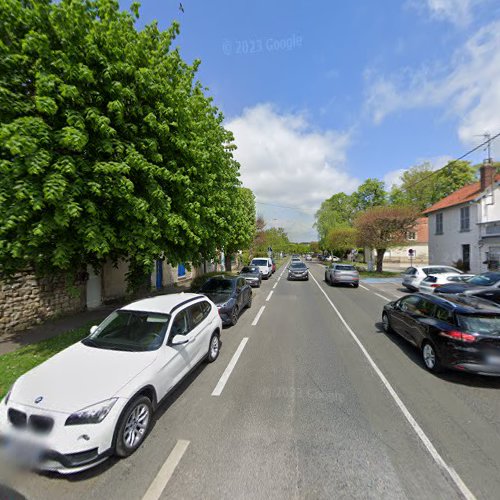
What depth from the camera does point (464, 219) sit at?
21.2m

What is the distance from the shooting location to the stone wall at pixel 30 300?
23.8ft

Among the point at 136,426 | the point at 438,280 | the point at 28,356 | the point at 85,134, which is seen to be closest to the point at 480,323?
the point at 136,426

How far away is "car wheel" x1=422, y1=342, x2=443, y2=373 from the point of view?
4.87 meters

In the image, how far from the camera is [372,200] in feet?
163

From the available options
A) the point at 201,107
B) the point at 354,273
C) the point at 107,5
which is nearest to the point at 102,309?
the point at 201,107

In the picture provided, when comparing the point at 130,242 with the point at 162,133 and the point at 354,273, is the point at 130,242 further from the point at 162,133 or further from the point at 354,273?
the point at 354,273

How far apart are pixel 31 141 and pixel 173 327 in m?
3.91

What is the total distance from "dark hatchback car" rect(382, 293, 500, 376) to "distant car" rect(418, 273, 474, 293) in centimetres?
820

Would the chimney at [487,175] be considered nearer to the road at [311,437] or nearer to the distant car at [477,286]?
the distant car at [477,286]

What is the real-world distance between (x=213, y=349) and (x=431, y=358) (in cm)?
445

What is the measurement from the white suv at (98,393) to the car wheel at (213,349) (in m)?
1.02

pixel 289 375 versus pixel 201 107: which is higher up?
pixel 201 107

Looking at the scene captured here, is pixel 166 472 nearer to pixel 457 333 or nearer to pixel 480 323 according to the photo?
pixel 457 333

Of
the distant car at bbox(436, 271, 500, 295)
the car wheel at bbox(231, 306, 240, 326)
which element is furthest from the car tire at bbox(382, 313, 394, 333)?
the car wheel at bbox(231, 306, 240, 326)
